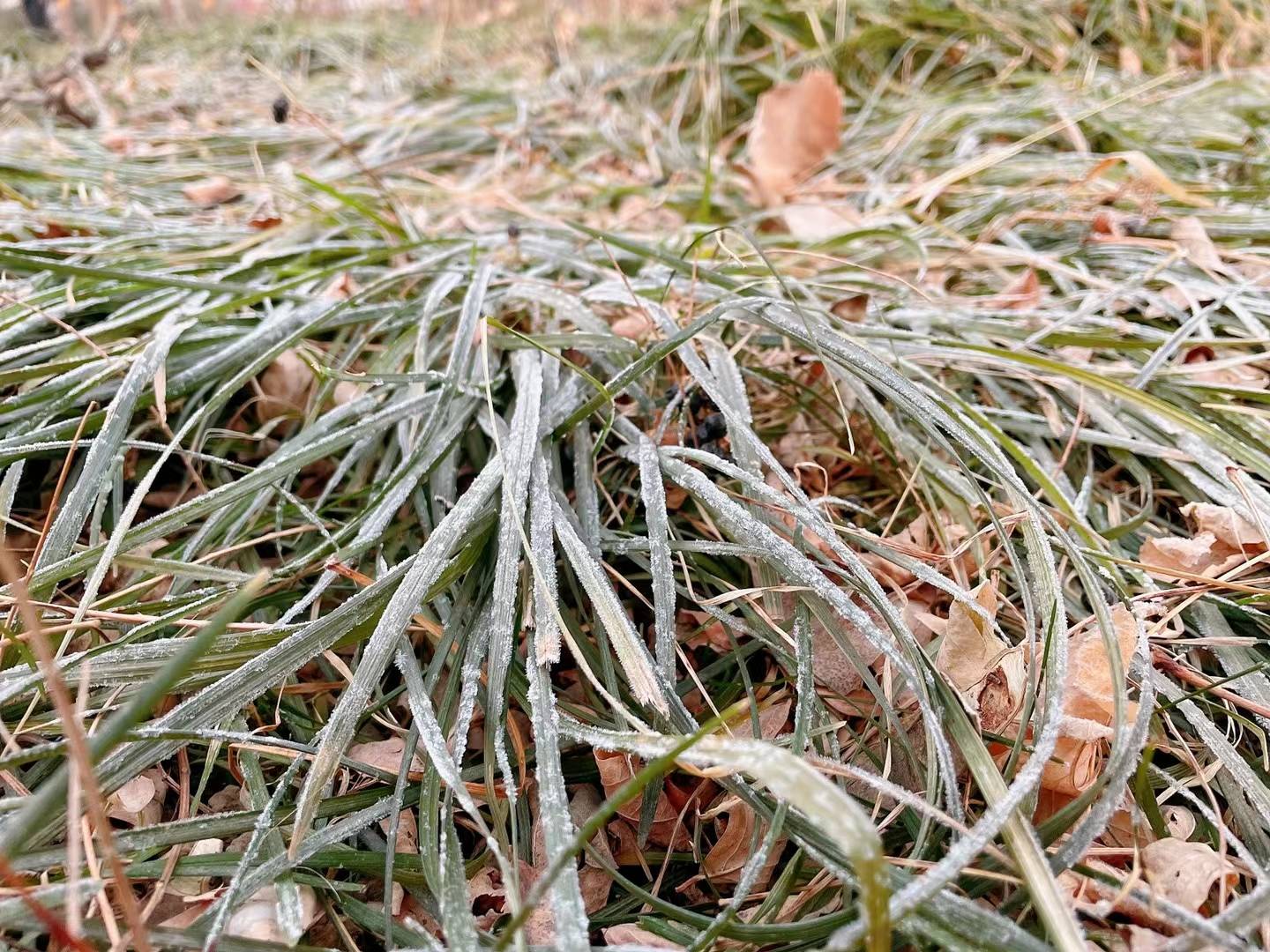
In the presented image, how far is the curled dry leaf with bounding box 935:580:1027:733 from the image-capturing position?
25.8 inches

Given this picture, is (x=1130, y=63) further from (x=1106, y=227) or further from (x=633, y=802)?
(x=633, y=802)

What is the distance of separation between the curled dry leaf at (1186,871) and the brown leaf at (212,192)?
1838mm

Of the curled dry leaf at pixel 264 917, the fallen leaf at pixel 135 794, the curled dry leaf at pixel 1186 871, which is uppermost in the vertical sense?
the fallen leaf at pixel 135 794

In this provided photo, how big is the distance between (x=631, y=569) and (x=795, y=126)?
137cm

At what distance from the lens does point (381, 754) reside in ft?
2.29

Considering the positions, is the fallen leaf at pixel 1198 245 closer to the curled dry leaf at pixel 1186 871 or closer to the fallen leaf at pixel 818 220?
the fallen leaf at pixel 818 220

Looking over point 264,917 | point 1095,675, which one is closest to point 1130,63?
point 1095,675

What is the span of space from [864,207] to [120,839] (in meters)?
1.62

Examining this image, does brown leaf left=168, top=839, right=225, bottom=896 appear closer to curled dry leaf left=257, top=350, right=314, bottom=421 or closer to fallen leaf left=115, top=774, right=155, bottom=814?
fallen leaf left=115, top=774, right=155, bottom=814

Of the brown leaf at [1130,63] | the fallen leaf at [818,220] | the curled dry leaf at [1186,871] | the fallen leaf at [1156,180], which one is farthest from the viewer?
the brown leaf at [1130,63]

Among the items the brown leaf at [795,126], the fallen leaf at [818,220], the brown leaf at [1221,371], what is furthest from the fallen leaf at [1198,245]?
the brown leaf at [795,126]

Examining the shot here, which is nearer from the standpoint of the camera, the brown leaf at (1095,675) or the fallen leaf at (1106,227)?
the brown leaf at (1095,675)

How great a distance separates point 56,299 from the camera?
105 cm

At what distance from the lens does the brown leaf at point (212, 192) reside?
1680 millimetres
